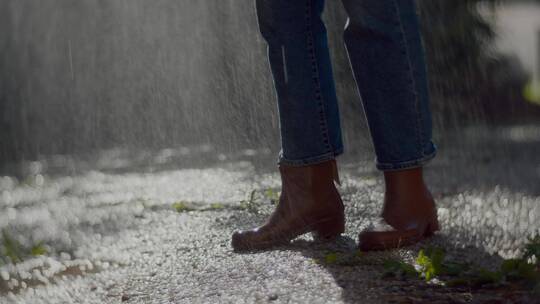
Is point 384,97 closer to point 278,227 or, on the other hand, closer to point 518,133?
point 278,227

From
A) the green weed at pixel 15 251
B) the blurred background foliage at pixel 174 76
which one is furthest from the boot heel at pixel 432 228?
the blurred background foliage at pixel 174 76

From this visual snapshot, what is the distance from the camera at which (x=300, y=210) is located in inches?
87.4

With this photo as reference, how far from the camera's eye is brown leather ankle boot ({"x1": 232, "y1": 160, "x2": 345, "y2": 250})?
2.22 metres

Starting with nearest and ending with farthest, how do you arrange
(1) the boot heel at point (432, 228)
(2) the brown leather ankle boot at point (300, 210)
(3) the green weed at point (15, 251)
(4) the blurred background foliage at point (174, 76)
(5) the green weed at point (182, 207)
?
(1) the boot heel at point (432, 228) → (2) the brown leather ankle boot at point (300, 210) → (3) the green weed at point (15, 251) → (5) the green weed at point (182, 207) → (4) the blurred background foliage at point (174, 76)

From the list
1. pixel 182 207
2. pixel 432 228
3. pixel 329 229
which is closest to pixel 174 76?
pixel 182 207

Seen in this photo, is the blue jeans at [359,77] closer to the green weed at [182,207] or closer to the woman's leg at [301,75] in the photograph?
the woman's leg at [301,75]

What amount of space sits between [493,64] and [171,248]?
6012 mm

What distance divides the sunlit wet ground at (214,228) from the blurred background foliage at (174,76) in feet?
2.81

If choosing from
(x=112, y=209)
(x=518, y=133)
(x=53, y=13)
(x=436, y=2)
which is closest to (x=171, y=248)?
(x=112, y=209)

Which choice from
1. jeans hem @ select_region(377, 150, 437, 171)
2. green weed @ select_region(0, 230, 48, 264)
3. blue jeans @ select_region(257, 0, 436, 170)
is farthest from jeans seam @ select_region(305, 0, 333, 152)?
green weed @ select_region(0, 230, 48, 264)

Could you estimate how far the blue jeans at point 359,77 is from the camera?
1980 millimetres

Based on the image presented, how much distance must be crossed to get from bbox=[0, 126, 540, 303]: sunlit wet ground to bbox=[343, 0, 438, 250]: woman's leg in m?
Result: 0.09

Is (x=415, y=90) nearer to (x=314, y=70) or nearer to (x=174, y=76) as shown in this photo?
(x=314, y=70)

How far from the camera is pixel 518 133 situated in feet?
20.4
